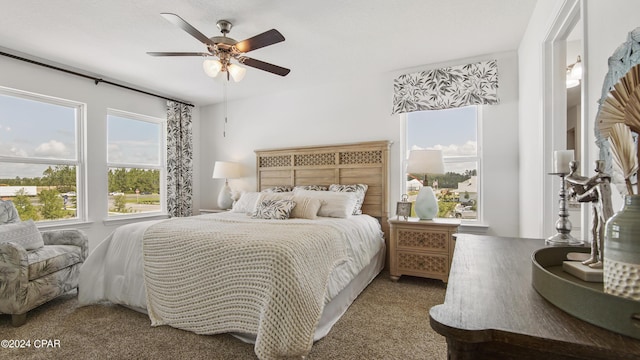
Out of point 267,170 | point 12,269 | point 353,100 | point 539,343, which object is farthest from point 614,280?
point 267,170

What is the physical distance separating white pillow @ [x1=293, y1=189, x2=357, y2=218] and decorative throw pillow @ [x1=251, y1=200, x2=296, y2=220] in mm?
329

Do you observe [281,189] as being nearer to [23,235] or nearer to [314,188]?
[314,188]

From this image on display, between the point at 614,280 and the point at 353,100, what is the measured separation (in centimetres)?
361

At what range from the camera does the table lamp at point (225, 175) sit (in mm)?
4473

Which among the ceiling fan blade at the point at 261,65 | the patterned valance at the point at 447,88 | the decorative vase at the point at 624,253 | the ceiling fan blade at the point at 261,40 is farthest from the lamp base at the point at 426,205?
the decorative vase at the point at 624,253

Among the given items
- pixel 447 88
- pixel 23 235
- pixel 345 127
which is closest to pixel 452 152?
pixel 447 88

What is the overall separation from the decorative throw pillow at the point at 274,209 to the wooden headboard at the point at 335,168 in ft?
3.21

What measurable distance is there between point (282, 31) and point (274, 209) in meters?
1.75

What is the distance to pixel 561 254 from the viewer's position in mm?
868

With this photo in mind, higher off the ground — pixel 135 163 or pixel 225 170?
pixel 135 163

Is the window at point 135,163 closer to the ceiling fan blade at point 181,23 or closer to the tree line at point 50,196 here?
the tree line at point 50,196

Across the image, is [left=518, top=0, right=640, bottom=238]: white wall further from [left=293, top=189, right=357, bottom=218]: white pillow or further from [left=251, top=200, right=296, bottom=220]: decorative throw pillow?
[left=251, top=200, right=296, bottom=220]: decorative throw pillow

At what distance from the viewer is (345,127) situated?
3975 mm

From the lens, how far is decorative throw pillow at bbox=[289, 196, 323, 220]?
3.11 metres
